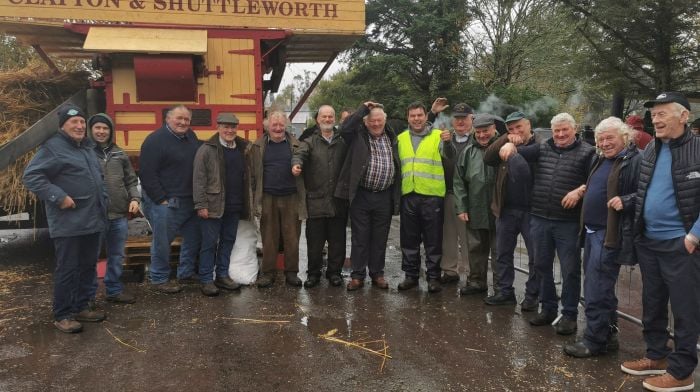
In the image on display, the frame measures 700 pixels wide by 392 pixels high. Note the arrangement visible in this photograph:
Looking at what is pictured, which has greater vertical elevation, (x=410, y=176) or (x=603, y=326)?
(x=410, y=176)

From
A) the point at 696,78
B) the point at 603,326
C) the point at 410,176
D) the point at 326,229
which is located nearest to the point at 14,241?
the point at 326,229

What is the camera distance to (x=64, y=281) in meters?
3.96

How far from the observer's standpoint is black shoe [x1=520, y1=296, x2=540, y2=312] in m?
4.43

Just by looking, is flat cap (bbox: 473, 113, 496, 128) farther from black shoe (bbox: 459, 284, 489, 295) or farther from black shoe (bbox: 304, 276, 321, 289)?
black shoe (bbox: 304, 276, 321, 289)

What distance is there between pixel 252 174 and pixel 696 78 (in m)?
7.97

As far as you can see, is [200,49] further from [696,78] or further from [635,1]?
[696,78]

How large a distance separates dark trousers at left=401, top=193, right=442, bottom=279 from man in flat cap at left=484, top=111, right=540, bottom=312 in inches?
24.8

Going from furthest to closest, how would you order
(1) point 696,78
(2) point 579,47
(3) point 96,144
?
1. (2) point 579,47
2. (1) point 696,78
3. (3) point 96,144

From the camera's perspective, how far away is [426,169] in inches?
195

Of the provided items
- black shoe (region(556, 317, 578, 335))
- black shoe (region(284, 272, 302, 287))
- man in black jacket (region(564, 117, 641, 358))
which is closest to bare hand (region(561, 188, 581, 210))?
man in black jacket (region(564, 117, 641, 358))

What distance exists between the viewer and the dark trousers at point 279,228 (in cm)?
513

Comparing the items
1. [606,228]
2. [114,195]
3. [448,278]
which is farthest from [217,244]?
[606,228]

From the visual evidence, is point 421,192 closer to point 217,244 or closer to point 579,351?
point 579,351

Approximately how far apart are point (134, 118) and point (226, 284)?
2204 millimetres
